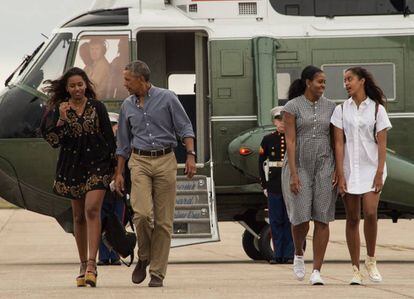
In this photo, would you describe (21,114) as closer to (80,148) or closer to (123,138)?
(80,148)

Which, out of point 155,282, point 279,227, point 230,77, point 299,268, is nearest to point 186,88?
point 230,77

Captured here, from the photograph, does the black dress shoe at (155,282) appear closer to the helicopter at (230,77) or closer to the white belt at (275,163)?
the white belt at (275,163)

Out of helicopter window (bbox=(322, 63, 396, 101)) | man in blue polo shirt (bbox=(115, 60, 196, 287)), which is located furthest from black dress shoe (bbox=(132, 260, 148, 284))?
helicopter window (bbox=(322, 63, 396, 101))

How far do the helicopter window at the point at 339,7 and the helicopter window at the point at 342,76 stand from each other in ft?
2.30

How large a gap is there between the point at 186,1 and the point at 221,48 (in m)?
0.77

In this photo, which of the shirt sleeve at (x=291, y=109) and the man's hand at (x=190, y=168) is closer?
the man's hand at (x=190, y=168)

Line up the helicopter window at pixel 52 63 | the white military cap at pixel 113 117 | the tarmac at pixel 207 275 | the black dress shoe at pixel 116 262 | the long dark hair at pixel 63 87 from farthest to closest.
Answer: the helicopter window at pixel 52 63
the white military cap at pixel 113 117
the black dress shoe at pixel 116 262
the long dark hair at pixel 63 87
the tarmac at pixel 207 275

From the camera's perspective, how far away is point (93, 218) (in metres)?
12.7

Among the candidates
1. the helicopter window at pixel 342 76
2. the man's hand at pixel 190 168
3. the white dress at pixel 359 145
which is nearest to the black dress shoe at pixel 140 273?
the man's hand at pixel 190 168

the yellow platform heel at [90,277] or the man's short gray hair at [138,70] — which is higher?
the man's short gray hair at [138,70]

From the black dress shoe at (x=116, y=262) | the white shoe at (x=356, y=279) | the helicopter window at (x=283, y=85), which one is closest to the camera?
the white shoe at (x=356, y=279)

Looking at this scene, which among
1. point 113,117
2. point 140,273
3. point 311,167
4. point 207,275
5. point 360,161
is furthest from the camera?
point 113,117

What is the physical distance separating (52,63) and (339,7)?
3.60m

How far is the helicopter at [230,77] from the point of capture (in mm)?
17422
